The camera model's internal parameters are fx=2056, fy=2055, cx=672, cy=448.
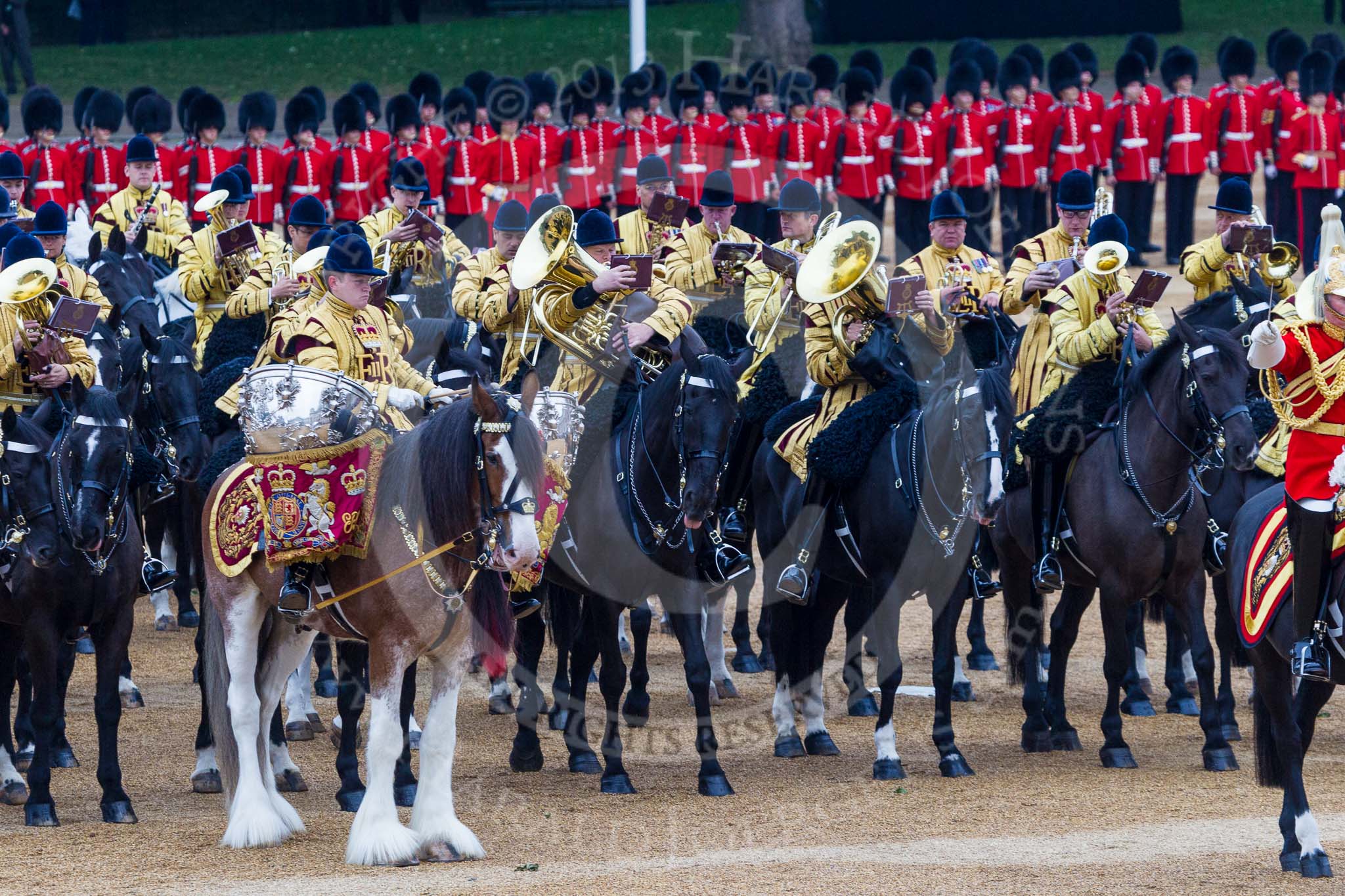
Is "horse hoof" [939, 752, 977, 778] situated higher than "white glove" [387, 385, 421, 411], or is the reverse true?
"white glove" [387, 385, 421, 411]

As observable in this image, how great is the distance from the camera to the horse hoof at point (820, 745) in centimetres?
961

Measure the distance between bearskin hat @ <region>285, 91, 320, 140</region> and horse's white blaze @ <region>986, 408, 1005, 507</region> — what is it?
39.1ft

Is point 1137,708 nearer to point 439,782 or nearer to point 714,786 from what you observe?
point 714,786

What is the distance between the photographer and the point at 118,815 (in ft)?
26.6

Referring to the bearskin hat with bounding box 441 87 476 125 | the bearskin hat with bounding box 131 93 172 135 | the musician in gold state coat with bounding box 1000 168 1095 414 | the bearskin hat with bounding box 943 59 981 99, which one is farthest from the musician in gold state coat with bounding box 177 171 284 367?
the bearskin hat with bounding box 943 59 981 99

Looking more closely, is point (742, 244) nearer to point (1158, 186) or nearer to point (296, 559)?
point (296, 559)

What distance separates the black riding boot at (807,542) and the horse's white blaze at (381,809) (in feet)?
8.49

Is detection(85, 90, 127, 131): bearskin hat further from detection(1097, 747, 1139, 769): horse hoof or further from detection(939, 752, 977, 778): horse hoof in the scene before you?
detection(1097, 747, 1139, 769): horse hoof

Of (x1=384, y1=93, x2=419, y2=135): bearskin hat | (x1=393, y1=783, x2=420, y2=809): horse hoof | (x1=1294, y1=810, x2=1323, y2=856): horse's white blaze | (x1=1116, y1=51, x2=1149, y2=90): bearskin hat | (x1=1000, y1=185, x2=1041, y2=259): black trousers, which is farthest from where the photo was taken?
(x1=1116, y1=51, x2=1149, y2=90): bearskin hat

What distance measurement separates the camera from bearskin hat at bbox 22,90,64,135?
18.5m

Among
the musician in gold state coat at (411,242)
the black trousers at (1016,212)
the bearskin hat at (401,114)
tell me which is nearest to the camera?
the musician in gold state coat at (411,242)

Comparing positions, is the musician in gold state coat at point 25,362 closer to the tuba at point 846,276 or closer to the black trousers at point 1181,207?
the tuba at point 846,276

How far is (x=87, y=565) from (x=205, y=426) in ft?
7.01

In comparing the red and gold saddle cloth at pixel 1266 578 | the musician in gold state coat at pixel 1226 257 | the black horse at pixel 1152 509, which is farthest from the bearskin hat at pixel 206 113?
the red and gold saddle cloth at pixel 1266 578
